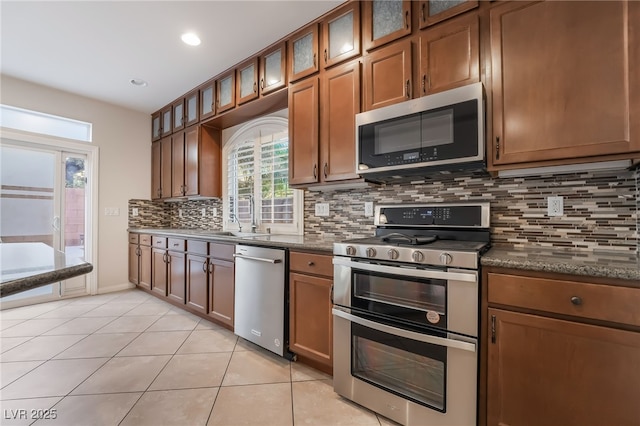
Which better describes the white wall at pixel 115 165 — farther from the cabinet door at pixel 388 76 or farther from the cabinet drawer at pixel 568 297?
the cabinet drawer at pixel 568 297

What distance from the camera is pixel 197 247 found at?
2.92 meters

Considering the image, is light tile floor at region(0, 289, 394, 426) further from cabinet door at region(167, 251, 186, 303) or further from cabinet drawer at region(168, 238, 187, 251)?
cabinet drawer at region(168, 238, 187, 251)

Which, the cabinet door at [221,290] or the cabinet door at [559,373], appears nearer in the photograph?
the cabinet door at [559,373]

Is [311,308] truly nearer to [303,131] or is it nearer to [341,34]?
[303,131]

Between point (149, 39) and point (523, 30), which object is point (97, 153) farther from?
point (523, 30)

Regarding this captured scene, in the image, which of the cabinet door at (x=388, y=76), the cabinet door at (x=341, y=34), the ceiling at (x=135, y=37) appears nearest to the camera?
the cabinet door at (x=388, y=76)

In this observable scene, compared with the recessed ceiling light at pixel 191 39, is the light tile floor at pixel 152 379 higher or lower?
lower

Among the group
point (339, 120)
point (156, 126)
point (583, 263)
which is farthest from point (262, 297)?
point (156, 126)

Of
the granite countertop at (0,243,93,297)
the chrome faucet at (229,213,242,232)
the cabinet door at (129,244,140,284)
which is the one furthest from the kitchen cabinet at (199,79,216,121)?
the granite countertop at (0,243,93,297)

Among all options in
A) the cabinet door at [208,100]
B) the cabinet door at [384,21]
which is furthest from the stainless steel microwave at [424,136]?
the cabinet door at [208,100]

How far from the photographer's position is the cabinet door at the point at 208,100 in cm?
324

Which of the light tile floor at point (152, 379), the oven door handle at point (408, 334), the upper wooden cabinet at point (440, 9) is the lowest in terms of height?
the light tile floor at point (152, 379)

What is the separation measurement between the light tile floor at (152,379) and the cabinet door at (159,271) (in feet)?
1.97

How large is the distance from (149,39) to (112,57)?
0.63 m
